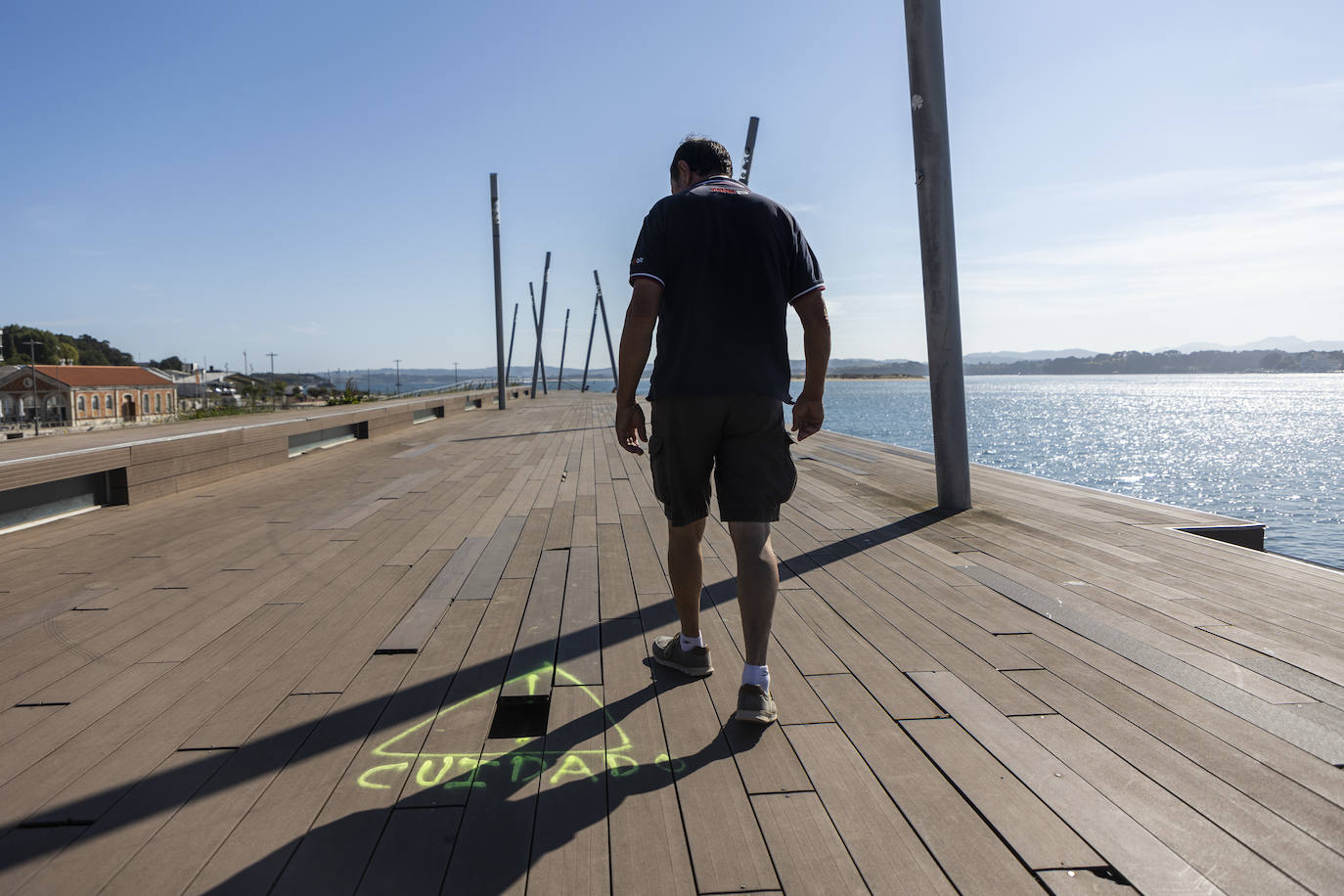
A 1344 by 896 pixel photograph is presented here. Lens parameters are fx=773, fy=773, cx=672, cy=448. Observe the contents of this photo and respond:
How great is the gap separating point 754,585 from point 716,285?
2.54 feet

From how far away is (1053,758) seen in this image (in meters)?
1.70

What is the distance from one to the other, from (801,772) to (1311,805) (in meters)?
0.98

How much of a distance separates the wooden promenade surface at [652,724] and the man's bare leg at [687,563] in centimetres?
23

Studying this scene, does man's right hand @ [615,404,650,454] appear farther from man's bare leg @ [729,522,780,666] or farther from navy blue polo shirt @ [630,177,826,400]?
man's bare leg @ [729,522,780,666]

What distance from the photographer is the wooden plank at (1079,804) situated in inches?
50.9

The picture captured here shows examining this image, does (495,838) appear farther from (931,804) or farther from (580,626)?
(580,626)

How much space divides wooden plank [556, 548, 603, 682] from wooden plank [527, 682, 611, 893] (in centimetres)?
19

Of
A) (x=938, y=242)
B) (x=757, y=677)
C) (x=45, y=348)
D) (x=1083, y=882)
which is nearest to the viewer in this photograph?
(x=1083, y=882)

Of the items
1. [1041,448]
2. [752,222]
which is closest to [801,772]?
[752,222]

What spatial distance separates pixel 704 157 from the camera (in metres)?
2.18

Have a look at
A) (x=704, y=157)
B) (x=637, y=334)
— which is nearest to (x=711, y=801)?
(x=637, y=334)

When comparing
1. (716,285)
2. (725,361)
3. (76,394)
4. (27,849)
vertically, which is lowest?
(27,849)

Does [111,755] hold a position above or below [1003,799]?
above

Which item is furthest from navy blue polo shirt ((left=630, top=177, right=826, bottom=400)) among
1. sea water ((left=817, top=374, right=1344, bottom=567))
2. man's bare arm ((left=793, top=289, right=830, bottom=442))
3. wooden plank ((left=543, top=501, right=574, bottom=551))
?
sea water ((left=817, top=374, right=1344, bottom=567))
